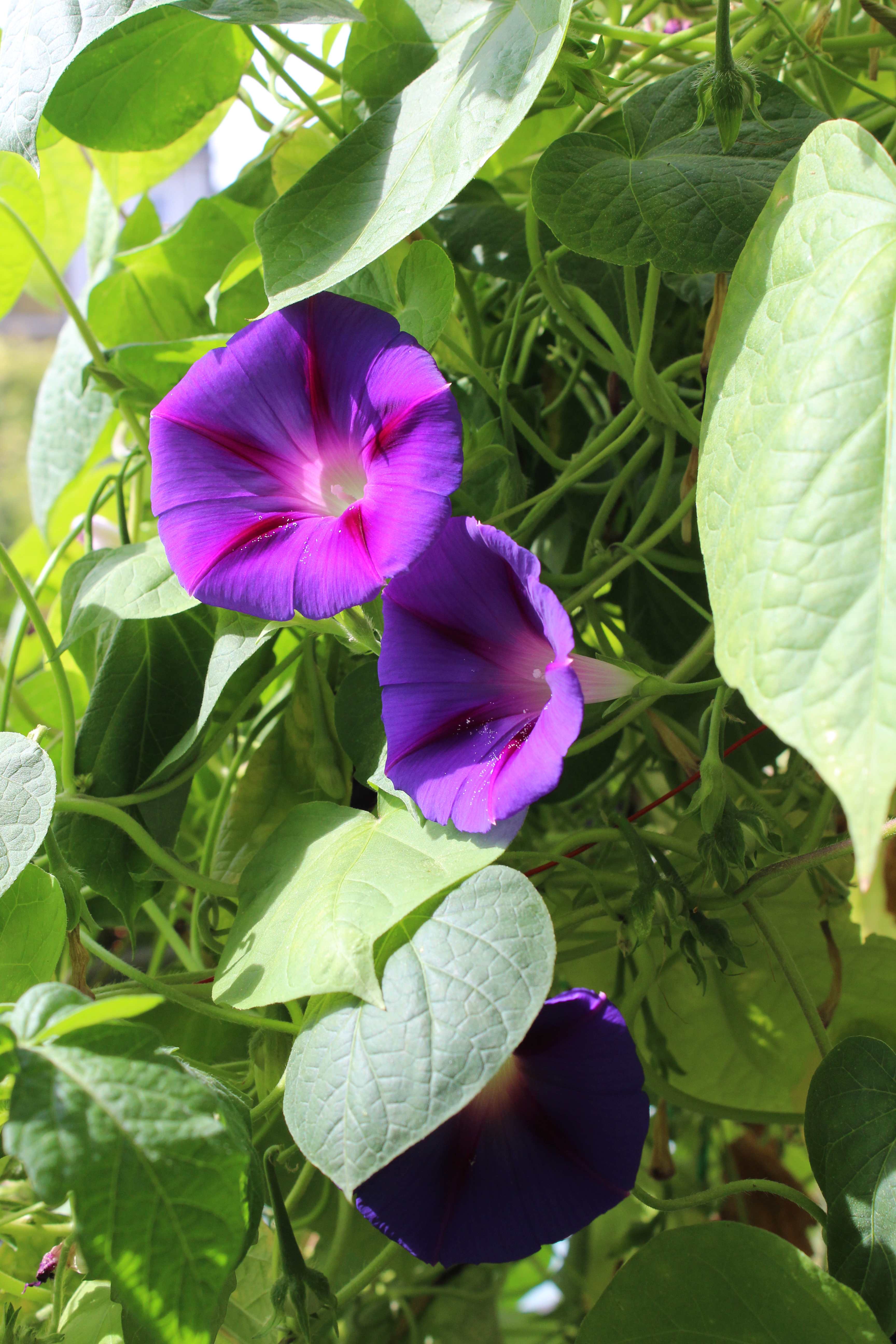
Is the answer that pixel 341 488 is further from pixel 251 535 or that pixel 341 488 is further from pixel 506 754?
pixel 506 754

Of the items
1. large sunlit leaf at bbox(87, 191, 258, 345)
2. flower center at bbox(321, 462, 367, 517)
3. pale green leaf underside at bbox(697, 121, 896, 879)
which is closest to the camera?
pale green leaf underside at bbox(697, 121, 896, 879)

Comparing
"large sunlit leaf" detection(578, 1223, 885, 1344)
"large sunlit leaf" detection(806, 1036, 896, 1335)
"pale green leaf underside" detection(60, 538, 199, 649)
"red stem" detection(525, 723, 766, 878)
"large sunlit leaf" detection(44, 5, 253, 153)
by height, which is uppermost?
"large sunlit leaf" detection(44, 5, 253, 153)

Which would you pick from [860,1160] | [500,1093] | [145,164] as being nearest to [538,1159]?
[500,1093]

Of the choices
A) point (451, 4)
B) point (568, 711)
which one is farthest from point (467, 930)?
point (451, 4)

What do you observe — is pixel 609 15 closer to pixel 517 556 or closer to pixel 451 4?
pixel 451 4

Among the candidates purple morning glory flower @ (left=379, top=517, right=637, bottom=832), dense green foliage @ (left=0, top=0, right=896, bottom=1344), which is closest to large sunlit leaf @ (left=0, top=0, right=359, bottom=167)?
dense green foliage @ (left=0, top=0, right=896, bottom=1344)

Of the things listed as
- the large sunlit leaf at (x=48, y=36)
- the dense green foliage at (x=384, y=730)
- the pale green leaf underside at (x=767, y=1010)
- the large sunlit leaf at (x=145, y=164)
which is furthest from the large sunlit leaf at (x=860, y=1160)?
the large sunlit leaf at (x=145, y=164)

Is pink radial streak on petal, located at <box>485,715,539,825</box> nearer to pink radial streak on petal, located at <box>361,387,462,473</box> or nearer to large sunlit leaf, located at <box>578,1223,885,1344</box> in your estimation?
pink radial streak on petal, located at <box>361,387,462,473</box>
